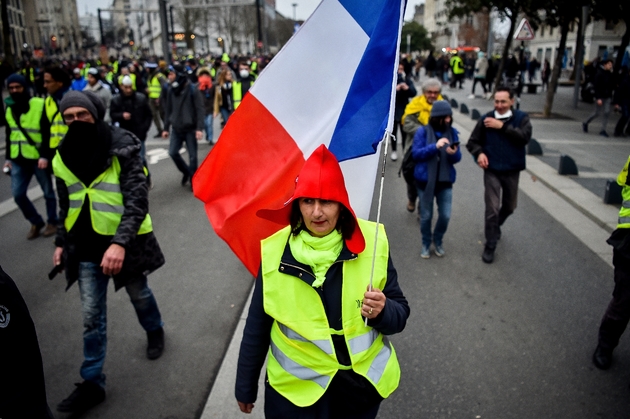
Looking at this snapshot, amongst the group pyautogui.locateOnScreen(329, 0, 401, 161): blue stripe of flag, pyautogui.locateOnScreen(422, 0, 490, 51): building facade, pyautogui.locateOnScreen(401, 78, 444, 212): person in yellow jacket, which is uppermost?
pyautogui.locateOnScreen(422, 0, 490, 51): building facade

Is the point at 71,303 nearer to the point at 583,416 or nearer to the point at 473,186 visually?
the point at 583,416

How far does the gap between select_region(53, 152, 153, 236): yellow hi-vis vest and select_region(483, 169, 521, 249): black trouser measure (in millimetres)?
3727

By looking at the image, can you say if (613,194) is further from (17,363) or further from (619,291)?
(17,363)

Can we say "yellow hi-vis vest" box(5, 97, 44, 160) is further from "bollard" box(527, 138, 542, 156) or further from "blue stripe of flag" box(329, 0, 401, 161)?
"bollard" box(527, 138, 542, 156)

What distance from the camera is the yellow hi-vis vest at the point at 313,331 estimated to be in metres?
2.06

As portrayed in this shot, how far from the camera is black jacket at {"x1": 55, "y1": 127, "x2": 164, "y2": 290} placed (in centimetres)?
325

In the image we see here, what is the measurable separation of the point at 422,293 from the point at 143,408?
2.70 m

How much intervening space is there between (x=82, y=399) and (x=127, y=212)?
1.23 metres

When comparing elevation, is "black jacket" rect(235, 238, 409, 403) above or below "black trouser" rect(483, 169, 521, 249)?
above

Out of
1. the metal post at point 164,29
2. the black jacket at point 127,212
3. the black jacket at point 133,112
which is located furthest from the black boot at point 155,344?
the metal post at point 164,29

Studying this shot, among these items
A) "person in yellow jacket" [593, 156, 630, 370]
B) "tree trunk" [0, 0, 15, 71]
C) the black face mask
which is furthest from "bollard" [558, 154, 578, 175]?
"tree trunk" [0, 0, 15, 71]

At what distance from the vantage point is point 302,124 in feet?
9.25

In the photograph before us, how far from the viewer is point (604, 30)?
43406 mm

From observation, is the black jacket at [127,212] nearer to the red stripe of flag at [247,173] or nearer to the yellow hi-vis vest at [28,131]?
the red stripe of flag at [247,173]
